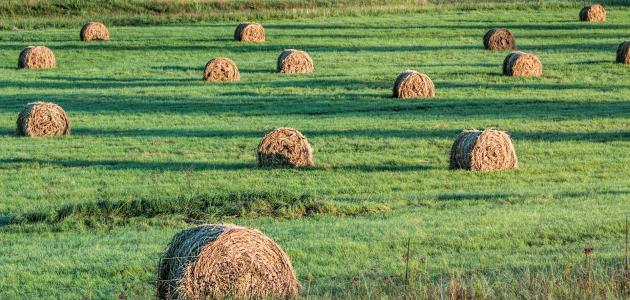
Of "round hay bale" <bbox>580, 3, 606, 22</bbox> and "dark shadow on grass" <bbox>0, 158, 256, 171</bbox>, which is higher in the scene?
"round hay bale" <bbox>580, 3, 606, 22</bbox>

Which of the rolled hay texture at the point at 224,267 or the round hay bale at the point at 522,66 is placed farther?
the round hay bale at the point at 522,66

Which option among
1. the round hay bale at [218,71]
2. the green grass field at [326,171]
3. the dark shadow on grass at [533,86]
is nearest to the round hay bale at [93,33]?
the green grass field at [326,171]

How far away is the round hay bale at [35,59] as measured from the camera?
163 feet

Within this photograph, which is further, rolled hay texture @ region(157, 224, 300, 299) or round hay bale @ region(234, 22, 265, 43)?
round hay bale @ region(234, 22, 265, 43)

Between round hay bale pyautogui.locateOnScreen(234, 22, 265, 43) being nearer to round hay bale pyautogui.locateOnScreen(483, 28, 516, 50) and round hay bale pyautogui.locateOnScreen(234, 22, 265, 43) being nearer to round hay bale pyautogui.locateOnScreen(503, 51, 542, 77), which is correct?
round hay bale pyautogui.locateOnScreen(483, 28, 516, 50)

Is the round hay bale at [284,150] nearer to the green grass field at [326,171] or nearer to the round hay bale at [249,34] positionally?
the green grass field at [326,171]

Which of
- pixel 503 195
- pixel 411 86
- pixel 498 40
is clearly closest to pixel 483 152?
pixel 503 195

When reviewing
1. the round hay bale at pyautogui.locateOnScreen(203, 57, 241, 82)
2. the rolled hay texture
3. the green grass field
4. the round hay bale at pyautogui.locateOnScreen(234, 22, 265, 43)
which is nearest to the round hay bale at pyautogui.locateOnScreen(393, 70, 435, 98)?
the green grass field

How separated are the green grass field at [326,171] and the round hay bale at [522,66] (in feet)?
2.09

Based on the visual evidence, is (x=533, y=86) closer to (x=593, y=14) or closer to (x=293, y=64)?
(x=293, y=64)

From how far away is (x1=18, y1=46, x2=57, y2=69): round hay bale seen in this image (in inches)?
1959

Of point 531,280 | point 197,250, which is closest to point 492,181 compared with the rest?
point 531,280

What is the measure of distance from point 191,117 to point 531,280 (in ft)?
73.9

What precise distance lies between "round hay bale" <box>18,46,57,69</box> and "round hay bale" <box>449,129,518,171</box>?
95.9ft
